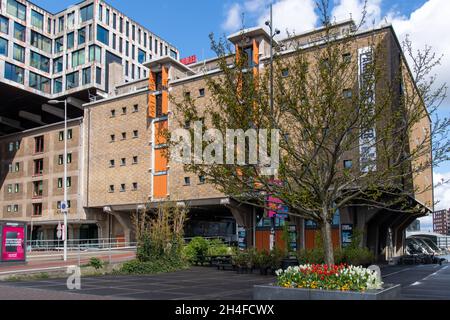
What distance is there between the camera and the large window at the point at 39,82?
5928 cm

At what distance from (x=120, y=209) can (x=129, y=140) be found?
7.07 meters

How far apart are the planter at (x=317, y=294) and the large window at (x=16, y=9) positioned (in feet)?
184

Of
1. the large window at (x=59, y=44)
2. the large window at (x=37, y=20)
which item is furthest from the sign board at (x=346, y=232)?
the large window at (x=37, y=20)

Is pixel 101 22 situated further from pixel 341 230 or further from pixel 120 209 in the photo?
pixel 341 230

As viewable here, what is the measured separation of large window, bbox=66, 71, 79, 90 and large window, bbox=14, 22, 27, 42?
672 cm

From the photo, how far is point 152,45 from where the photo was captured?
2872 inches

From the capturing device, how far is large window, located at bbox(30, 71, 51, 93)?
59.3 meters

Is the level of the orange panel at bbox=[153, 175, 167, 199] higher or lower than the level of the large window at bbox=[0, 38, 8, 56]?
lower

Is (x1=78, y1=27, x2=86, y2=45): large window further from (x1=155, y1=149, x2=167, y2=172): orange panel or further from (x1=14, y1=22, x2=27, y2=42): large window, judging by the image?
(x1=155, y1=149, x2=167, y2=172): orange panel

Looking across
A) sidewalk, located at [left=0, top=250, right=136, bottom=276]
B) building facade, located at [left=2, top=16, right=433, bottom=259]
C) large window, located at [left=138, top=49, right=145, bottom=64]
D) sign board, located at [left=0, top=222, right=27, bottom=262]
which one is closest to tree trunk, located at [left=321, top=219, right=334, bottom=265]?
sidewalk, located at [left=0, top=250, right=136, bottom=276]

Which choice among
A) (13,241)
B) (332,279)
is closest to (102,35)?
(13,241)

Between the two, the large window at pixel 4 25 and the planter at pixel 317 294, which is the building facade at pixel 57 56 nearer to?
the large window at pixel 4 25

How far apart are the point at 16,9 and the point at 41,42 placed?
525 centimetres
